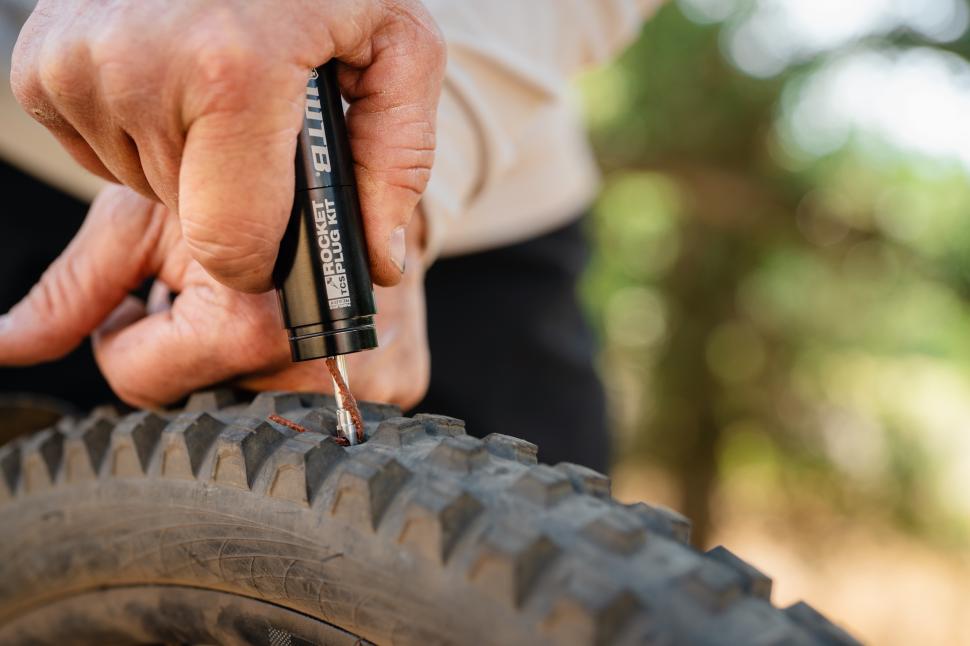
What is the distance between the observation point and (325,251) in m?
0.44

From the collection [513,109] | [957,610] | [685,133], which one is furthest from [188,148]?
[957,610]

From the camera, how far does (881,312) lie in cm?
235

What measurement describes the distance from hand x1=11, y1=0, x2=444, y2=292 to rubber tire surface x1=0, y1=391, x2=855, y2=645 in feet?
0.31

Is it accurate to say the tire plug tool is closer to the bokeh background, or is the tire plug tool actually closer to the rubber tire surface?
the rubber tire surface

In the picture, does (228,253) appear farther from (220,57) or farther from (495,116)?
(495,116)

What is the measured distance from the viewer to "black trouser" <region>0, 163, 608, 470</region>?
1079mm

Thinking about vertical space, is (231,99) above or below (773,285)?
above

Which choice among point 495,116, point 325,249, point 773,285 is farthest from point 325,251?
point 773,285

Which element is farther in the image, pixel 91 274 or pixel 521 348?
pixel 521 348

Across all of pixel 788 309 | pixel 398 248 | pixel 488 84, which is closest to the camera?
pixel 398 248

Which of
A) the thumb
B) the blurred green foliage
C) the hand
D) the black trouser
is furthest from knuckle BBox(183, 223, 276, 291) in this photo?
the blurred green foliage

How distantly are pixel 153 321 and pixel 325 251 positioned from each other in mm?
159

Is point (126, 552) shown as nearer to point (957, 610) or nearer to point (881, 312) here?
point (881, 312)

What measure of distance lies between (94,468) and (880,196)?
6.94 ft
